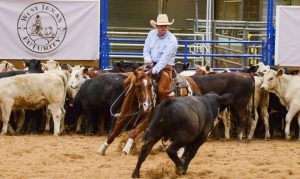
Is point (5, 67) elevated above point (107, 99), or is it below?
above

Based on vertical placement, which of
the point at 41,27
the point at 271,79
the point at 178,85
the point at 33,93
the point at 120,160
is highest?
the point at 41,27

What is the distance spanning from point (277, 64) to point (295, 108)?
8.56 feet

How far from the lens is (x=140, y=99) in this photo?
11062 mm

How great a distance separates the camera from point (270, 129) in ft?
54.9

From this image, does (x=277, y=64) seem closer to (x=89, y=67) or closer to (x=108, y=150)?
(x=89, y=67)

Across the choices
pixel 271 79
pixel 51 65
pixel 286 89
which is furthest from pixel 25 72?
pixel 286 89

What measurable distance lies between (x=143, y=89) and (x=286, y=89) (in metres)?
6.00

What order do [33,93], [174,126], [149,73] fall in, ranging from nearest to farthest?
[174,126]
[149,73]
[33,93]

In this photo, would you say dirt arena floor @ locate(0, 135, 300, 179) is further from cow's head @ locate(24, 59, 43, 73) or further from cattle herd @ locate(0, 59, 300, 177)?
cow's head @ locate(24, 59, 43, 73)

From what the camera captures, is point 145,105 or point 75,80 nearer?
point 145,105

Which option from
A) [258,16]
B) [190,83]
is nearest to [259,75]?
[190,83]

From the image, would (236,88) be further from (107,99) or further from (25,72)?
(25,72)

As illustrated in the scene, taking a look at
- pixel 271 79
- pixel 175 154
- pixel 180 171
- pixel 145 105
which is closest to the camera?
pixel 175 154

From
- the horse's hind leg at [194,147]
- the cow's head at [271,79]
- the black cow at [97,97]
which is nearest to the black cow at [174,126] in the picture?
the horse's hind leg at [194,147]
